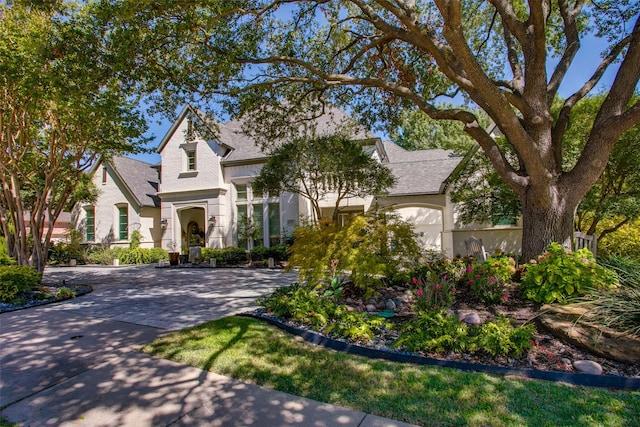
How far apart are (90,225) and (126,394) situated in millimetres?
22719

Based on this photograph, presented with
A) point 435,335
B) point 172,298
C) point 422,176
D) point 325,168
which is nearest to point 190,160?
point 325,168

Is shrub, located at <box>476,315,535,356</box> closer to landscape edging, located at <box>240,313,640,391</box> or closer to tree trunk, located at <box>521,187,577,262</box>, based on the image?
landscape edging, located at <box>240,313,640,391</box>

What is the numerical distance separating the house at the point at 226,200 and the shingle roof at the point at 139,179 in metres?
0.08

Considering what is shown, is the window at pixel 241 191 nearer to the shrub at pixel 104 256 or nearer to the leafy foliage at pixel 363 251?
the shrub at pixel 104 256

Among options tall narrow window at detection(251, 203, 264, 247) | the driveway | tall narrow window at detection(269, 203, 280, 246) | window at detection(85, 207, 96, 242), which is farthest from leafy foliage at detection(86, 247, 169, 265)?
the driveway

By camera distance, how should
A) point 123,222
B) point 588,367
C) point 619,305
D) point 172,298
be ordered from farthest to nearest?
1. point 123,222
2. point 172,298
3. point 619,305
4. point 588,367

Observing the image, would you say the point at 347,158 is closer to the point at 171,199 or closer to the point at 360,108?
the point at 360,108

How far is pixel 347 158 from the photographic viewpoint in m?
12.4

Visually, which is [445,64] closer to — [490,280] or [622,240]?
[490,280]

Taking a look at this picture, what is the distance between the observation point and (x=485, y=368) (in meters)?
3.63

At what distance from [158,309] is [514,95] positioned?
28.1ft

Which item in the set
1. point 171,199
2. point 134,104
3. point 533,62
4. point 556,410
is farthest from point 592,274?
point 171,199

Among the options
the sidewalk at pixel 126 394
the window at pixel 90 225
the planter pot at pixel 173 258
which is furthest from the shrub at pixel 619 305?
the window at pixel 90 225

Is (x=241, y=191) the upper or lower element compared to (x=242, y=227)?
upper
